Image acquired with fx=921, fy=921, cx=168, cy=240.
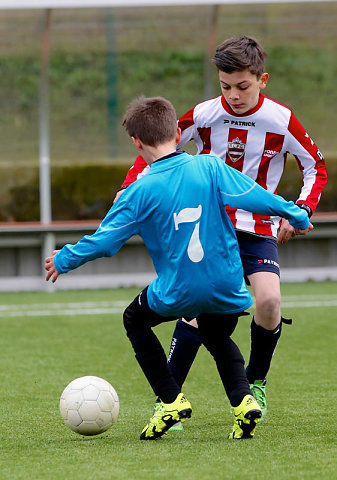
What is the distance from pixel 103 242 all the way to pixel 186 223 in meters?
0.32

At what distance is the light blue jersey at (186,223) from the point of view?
3514 mm

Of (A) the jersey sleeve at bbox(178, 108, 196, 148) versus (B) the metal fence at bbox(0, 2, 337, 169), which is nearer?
(A) the jersey sleeve at bbox(178, 108, 196, 148)

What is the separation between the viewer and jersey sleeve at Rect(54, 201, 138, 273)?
11.5 feet

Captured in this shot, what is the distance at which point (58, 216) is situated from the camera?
1106 centimetres

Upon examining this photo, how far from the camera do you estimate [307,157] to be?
4.42 m

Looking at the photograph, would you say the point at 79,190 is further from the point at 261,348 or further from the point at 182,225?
the point at 182,225

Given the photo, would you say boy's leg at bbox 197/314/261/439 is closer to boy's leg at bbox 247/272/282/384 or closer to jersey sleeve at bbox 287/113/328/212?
boy's leg at bbox 247/272/282/384

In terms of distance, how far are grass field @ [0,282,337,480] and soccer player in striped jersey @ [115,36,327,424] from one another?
0.33 m

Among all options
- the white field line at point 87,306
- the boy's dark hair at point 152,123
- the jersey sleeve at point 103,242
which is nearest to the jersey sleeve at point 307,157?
the boy's dark hair at point 152,123

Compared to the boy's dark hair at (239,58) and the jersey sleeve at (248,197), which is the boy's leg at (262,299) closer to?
Answer: the jersey sleeve at (248,197)

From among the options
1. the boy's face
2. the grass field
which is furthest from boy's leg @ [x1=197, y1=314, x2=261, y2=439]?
the boy's face

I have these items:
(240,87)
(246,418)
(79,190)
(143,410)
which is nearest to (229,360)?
(246,418)

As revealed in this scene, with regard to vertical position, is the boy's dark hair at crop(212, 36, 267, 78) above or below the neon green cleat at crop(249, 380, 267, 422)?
above

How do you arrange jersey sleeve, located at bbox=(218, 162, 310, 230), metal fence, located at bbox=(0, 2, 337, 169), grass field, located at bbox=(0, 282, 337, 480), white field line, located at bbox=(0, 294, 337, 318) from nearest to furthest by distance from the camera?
grass field, located at bbox=(0, 282, 337, 480), jersey sleeve, located at bbox=(218, 162, 310, 230), white field line, located at bbox=(0, 294, 337, 318), metal fence, located at bbox=(0, 2, 337, 169)
